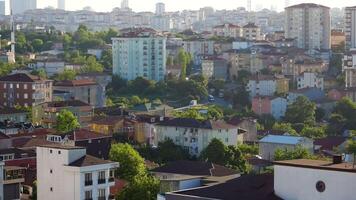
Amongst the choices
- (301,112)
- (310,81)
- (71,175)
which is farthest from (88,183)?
(310,81)

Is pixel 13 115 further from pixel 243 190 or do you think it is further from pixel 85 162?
pixel 243 190

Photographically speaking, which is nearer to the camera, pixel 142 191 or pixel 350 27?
pixel 142 191

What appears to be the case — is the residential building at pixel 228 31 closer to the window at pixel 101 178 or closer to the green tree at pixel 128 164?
the green tree at pixel 128 164

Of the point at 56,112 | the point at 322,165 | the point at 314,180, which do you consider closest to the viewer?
the point at 314,180

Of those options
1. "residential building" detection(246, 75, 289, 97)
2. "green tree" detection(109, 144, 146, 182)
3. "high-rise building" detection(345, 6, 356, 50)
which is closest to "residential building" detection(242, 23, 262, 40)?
"high-rise building" detection(345, 6, 356, 50)

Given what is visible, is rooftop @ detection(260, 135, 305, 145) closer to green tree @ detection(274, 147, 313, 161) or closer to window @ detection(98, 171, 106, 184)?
green tree @ detection(274, 147, 313, 161)

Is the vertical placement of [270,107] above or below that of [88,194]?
below

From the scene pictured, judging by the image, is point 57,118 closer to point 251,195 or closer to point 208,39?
point 251,195

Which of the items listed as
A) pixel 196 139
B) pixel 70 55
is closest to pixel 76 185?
pixel 196 139
